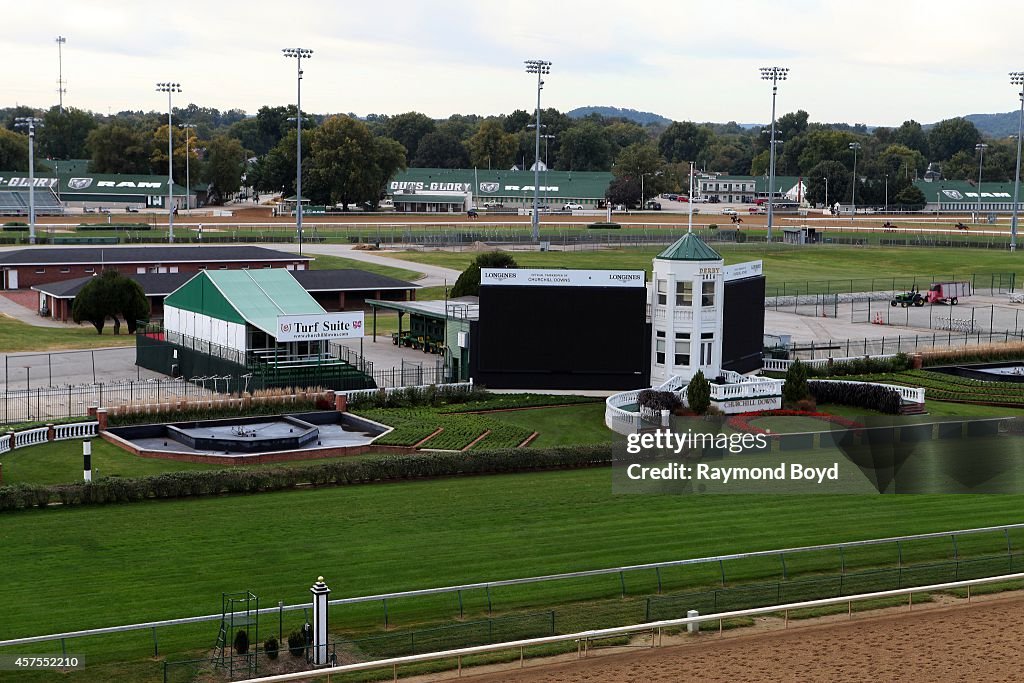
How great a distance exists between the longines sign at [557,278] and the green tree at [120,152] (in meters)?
138

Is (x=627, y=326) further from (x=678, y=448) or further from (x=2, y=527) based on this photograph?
(x=2, y=527)

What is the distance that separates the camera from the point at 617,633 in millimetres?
28203

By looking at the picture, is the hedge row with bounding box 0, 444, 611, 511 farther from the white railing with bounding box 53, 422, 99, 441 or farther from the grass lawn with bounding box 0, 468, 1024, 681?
the white railing with bounding box 53, 422, 99, 441

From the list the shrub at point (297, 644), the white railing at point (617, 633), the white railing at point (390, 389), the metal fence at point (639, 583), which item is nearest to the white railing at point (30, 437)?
the white railing at point (390, 389)

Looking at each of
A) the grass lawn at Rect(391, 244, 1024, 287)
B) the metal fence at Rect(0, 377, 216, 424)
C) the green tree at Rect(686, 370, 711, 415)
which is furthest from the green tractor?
the metal fence at Rect(0, 377, 216, 424)

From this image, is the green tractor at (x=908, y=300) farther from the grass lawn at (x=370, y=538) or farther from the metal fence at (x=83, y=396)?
the grass lawn at (x=370, y=538)

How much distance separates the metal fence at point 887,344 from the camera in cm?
6675

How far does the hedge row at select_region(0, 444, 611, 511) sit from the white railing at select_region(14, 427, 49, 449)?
24.8ft

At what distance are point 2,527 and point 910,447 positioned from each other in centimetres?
2923

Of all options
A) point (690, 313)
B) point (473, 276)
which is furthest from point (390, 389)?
point (473, 276)

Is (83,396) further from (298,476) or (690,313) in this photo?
(690,313)

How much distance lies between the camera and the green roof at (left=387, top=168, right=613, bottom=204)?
191m

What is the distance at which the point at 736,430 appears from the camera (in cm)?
4738

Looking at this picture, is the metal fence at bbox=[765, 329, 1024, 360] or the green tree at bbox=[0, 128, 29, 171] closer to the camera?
the metal fence at bbox=[765, 329, 1024, 360]
